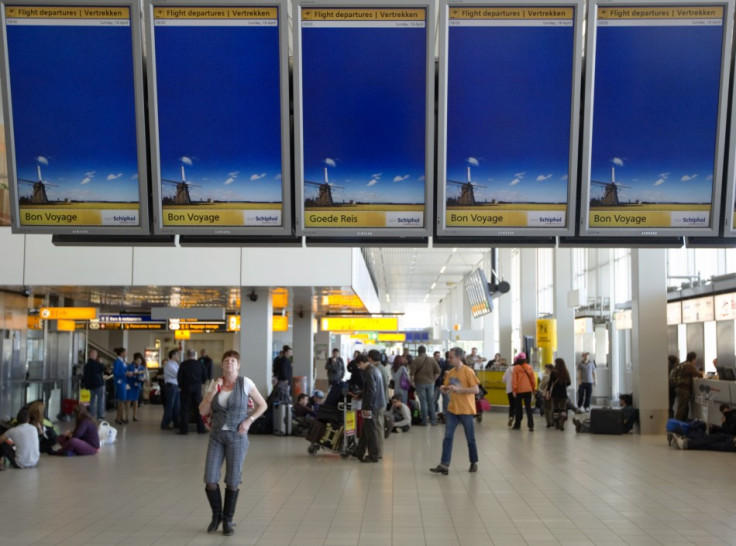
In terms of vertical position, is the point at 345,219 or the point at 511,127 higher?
the point at 511,127

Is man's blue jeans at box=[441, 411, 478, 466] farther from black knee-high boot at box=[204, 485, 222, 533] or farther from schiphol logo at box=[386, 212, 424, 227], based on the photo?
schiphol logo at box=[386, 212, 424, 227]

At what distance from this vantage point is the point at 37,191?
7.61 meters

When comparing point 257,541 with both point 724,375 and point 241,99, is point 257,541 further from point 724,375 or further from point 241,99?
point 724,375

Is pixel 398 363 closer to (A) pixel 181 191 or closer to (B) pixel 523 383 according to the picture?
(B) pixel 523 383

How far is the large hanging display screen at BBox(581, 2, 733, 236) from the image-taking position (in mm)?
7363

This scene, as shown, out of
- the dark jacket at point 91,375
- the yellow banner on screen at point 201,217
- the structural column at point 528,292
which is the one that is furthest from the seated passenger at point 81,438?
the structural column at point 528,292

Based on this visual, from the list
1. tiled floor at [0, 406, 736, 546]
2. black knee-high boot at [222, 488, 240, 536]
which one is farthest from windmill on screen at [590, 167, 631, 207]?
black knee-high boot at [222, 488, 240, 536]

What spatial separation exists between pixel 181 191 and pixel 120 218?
1.87ft

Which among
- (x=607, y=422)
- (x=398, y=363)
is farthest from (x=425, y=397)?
(x=607, y=422)

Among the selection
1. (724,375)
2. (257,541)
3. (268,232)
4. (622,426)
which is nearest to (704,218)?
(268,232)

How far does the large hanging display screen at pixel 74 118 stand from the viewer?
7.37 m

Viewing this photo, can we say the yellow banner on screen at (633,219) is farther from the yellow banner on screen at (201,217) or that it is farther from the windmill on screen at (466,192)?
the yellow banner on screen at (201,217)

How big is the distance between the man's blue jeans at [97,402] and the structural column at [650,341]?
13.0m

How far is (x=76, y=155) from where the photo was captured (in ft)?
24.9
